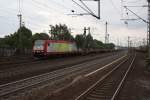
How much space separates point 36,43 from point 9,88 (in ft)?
93.1

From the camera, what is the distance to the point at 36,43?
4331cm

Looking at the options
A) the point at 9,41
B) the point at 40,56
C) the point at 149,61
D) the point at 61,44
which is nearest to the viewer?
the point at 149,61

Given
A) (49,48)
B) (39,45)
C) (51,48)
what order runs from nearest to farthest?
(39,45) → (49,48) → (51,48)

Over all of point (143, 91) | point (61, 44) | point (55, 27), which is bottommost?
point (143, 91)

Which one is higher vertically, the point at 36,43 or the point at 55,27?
the point at 55,27

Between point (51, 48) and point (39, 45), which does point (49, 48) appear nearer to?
point (51, 48)

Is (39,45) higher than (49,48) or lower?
higher

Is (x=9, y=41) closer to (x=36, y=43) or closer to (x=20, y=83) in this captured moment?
(x=36, y=43)

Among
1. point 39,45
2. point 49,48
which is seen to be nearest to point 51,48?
point 49,48

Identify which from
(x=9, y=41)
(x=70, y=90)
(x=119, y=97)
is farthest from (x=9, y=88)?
(x=9, y=41)

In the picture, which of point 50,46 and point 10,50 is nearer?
point 50,46

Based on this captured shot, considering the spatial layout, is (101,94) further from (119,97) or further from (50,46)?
(50,46)

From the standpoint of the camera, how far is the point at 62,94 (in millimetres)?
13438

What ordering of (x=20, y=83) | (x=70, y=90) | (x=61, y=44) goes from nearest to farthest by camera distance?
(x=70, y=90), (x=20, y=83), (x=61, y=44)
